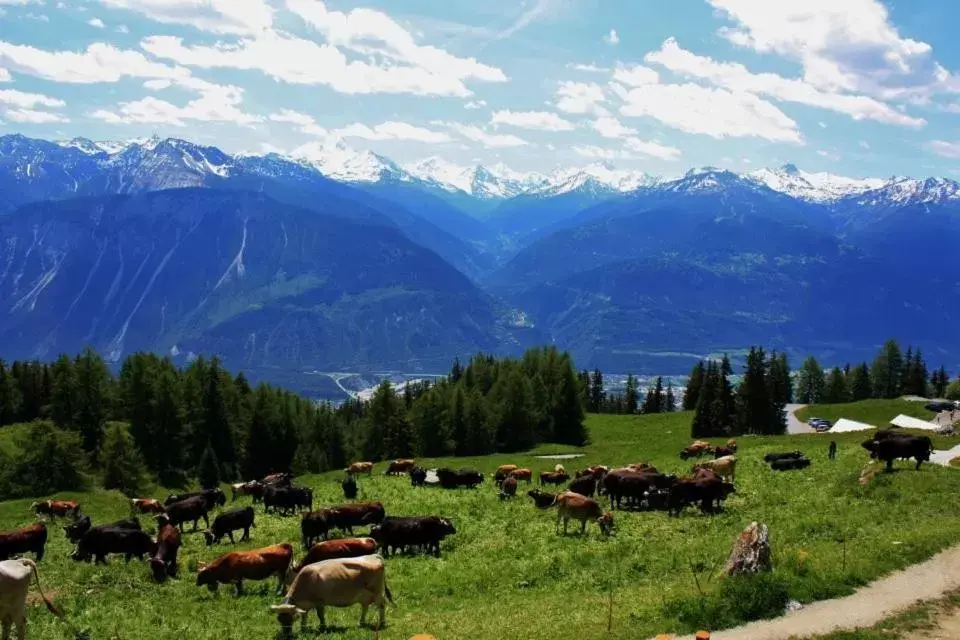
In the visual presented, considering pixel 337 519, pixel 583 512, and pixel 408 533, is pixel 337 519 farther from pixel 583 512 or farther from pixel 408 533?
Result: pixel 583 512

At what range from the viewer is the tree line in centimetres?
9069

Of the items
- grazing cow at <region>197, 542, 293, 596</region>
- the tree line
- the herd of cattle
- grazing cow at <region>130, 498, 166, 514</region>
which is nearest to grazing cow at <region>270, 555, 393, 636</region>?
the herd of cattle

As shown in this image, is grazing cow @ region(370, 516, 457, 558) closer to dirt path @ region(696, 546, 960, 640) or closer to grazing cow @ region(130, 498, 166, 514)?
dirt path @ region(696, 546, 960, 640)

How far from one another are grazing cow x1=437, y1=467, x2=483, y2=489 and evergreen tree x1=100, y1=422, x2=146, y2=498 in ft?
127

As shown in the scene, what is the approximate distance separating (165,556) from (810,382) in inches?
6748

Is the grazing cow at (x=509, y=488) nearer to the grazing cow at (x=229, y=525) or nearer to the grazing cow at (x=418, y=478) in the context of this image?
the grazing cow at (x=418, y=478)

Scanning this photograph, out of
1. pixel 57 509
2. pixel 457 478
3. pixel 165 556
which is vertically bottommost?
pixel 57 509

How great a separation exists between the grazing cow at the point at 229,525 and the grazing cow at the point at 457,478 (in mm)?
18510

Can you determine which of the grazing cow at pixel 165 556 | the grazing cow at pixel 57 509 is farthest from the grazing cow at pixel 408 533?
the grazing cow at pixel 57 509

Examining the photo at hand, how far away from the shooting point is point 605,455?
7438 centimetres

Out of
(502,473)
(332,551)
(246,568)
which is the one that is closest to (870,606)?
(332,551)

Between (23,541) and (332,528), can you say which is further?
(332,528)

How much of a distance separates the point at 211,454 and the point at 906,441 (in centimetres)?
7411

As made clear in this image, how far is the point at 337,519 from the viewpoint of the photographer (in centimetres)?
3253
